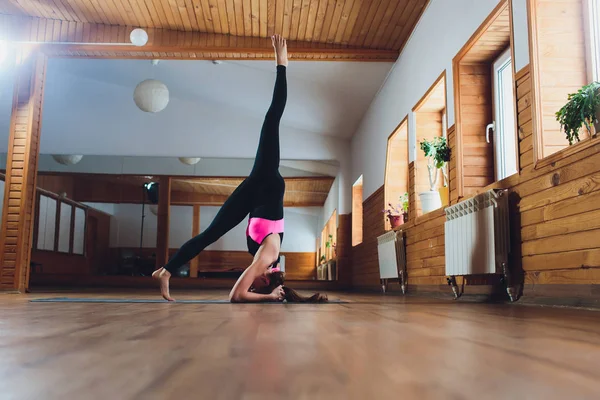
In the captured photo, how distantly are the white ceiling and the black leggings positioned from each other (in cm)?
406

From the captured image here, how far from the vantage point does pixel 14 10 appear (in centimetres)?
716

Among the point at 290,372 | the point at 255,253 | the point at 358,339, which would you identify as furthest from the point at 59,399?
the point at 255,253

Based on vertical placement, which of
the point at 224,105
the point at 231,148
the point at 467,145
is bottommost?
the point at 467,145

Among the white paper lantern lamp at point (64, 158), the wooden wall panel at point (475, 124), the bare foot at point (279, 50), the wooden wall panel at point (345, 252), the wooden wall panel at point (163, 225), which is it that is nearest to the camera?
the bare foot at point (279, 50)

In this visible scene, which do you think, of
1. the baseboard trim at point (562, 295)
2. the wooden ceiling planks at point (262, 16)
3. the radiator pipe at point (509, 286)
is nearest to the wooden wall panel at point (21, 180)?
the wooden ceiling planks at point (262, 16)

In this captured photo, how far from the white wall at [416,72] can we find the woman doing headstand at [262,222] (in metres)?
1.69

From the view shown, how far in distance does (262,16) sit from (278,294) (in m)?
4.14

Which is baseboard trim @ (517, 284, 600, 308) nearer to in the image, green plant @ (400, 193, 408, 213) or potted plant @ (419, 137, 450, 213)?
potted plant @ (419, 137, 450, 213)

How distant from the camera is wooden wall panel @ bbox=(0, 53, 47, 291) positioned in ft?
22.7

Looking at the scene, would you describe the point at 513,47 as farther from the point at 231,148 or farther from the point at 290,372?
the point at 231,148

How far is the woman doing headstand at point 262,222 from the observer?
368 centimetres

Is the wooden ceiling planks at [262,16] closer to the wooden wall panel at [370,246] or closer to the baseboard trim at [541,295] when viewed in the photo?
the wooden wall panel at [370,246]

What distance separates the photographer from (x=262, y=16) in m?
6.71

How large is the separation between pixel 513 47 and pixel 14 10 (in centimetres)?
618
